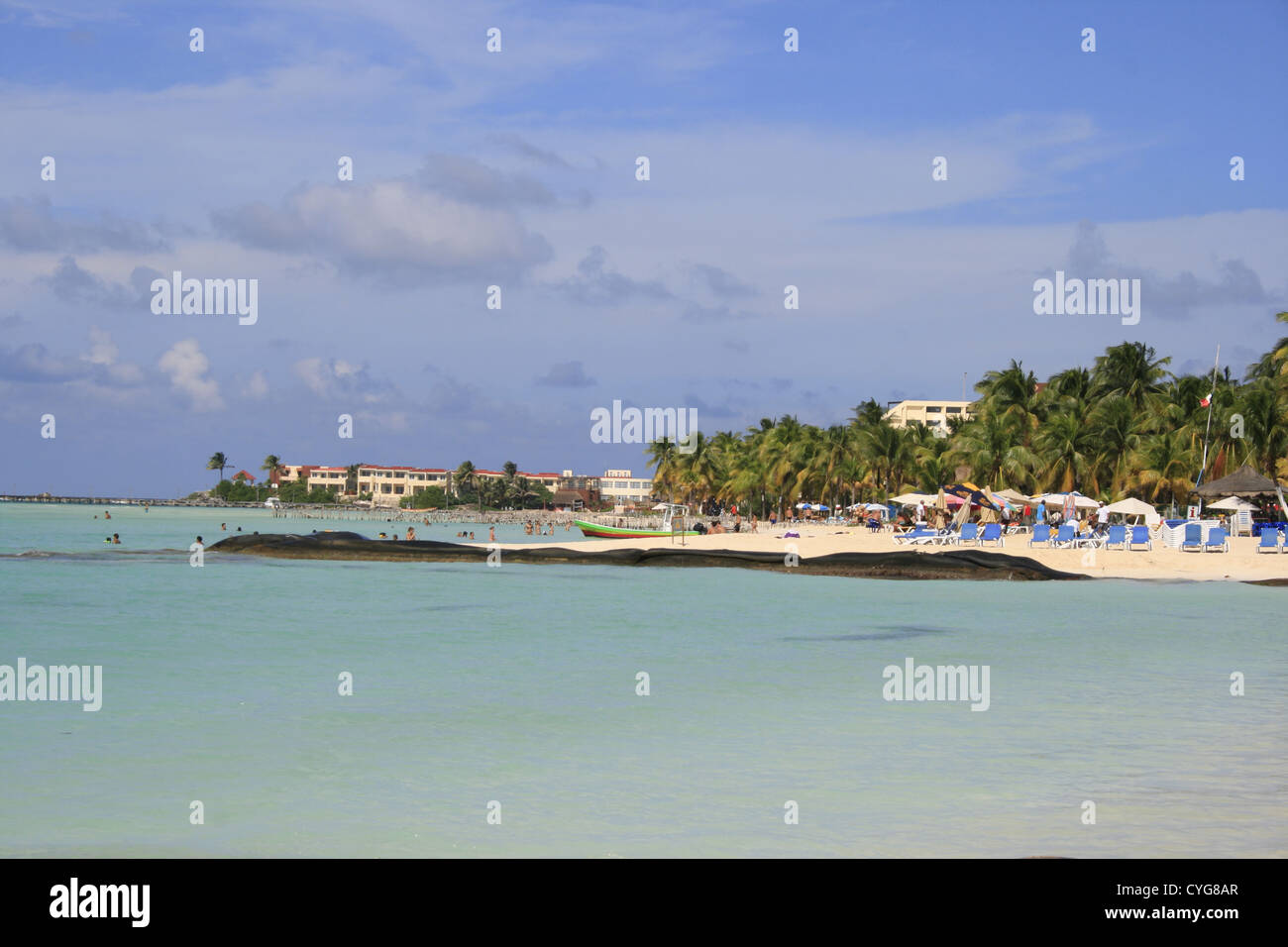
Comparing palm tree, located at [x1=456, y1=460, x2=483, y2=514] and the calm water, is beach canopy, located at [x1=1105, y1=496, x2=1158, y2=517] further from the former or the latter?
palm tree, located at [x1=456, y1=460, x2=483, y2=514]

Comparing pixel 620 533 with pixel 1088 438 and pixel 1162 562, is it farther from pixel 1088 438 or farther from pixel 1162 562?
pixel 1162 562

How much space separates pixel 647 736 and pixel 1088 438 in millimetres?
49214

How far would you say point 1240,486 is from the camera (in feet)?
135

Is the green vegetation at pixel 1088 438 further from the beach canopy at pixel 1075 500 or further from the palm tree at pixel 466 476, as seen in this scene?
the palm tree at pixel 466 476

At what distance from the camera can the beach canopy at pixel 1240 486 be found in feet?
134

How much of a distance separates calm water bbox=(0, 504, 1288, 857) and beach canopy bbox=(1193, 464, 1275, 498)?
17.2m

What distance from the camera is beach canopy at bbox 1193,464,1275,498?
134 ft

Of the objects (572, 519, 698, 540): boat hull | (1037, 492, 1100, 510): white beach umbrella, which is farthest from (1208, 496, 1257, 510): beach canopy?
(572, 519, 698, 540): boat hull

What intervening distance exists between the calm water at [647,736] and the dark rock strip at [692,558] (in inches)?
300

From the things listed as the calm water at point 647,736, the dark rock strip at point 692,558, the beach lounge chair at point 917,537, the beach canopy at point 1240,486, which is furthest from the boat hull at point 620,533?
the calm water at point 647,736

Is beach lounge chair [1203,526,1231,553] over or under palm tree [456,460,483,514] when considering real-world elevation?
under
